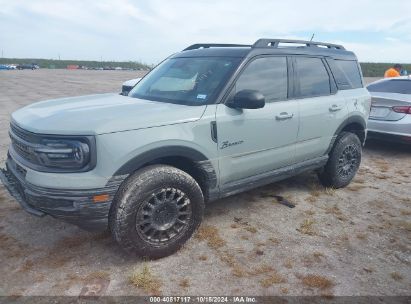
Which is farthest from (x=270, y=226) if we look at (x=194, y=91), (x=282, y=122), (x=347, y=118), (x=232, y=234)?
(x=347, y=118)

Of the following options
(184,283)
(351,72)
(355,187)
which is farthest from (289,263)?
(351,72)

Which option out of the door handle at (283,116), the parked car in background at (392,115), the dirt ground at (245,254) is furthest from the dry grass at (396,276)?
the parked car in background at (392,115)

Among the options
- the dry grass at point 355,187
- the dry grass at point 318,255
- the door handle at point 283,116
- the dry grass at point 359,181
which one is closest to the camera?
the dry grass at point 318,255

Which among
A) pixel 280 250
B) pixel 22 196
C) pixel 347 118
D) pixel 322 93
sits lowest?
pixel 280 250

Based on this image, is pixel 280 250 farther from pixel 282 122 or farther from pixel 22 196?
pixel 22 196

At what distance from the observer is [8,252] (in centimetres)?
343

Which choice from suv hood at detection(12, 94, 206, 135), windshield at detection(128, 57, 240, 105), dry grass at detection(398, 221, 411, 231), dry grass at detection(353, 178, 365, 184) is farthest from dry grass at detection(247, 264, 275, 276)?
dry grass at detection(353, 178, 365, 184)

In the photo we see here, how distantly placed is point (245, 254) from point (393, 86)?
5.91 m

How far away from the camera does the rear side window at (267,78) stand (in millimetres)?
3836

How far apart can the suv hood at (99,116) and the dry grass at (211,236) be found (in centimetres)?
125

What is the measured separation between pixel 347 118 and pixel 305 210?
1.45 m

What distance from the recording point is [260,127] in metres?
3.87

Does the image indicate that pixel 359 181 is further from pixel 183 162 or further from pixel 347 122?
pixel 183 162

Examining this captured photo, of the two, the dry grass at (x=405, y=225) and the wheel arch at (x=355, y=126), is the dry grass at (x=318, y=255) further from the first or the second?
the wheel arch at (x=355, y=126)
